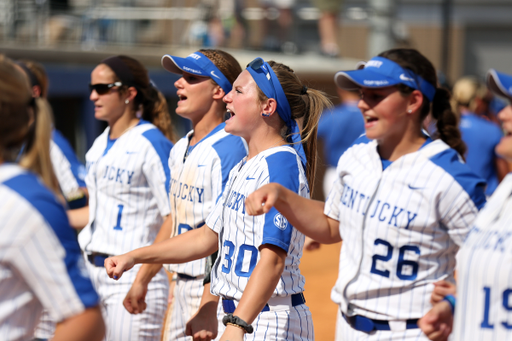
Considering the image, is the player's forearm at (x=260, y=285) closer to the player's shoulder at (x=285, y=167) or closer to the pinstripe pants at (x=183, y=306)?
the player's shoulder at (x=285, y=167)

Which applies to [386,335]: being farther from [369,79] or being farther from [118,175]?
[118,175]

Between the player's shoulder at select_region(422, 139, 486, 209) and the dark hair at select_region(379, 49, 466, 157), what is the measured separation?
0.18m

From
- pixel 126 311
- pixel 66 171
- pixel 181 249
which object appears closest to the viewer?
pixel 181 249

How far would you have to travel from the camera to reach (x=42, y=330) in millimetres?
3717

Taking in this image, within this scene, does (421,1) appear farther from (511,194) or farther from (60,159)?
(511,194)

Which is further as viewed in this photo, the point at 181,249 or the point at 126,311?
the point at 126,311

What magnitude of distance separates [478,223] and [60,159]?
135 inches

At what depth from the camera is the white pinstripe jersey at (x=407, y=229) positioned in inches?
94.5

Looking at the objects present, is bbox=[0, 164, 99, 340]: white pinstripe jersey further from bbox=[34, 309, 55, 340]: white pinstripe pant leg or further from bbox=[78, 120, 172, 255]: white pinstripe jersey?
bbox=[78, 120, 172, 255]: white pinstripe jersey

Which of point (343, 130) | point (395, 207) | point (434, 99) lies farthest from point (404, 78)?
point (343, 130)

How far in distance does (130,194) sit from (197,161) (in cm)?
67

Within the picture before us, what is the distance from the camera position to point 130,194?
3.88 meters

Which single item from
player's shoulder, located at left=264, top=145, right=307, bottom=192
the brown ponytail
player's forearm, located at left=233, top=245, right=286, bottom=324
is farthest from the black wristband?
the brown ponytail

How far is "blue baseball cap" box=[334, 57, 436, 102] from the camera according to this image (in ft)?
8.37
